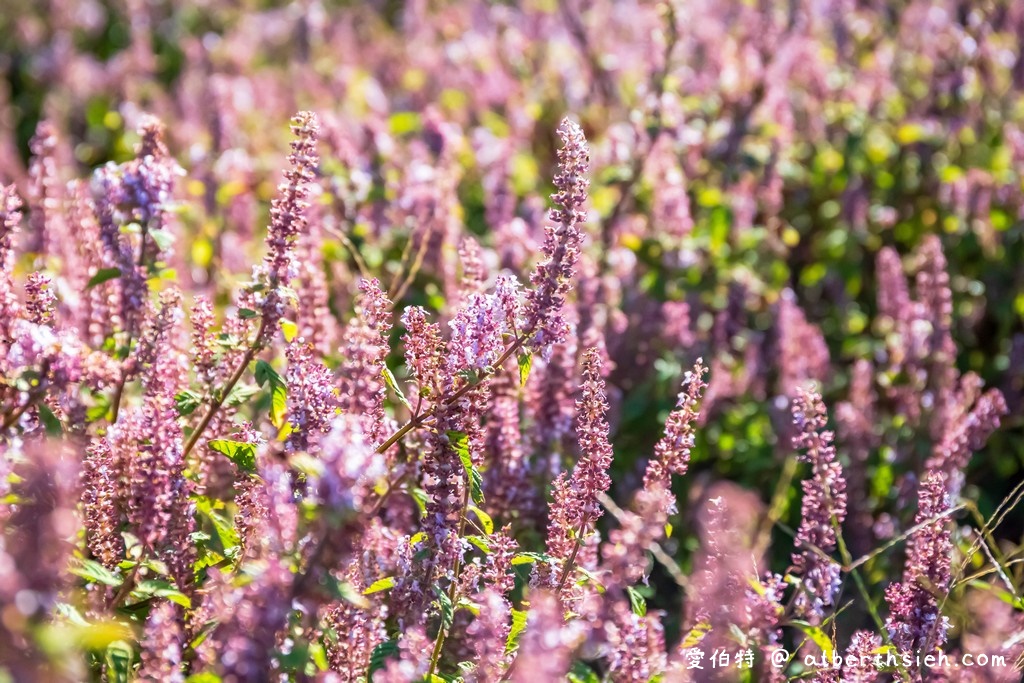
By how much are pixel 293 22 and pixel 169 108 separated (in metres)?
2.56

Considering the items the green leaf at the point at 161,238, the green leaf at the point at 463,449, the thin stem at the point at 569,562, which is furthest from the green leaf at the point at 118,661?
the green leaf at the point at 161,238

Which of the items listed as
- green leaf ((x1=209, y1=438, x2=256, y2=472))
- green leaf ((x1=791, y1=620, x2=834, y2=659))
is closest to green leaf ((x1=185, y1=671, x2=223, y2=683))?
green leaf ((x1=209, y1=438, x2=256, y2=472))

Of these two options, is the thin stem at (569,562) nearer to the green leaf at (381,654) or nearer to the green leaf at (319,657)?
the green leaf at (381,654)

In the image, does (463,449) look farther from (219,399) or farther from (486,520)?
(219,399)

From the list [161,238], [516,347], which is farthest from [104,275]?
[516,347]

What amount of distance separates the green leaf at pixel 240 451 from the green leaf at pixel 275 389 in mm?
183

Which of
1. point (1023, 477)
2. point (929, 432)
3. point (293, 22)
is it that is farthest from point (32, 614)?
point (293, 22)

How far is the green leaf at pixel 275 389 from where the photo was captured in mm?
2812

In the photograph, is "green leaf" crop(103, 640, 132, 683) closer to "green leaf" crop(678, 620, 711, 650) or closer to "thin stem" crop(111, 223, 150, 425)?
"thin stem" crop(111, 223, 150, 425)

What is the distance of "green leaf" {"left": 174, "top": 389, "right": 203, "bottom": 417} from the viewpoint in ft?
9.80

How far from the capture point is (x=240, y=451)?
272cm

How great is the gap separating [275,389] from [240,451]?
0.77ft

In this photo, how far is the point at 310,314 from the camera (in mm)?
3609

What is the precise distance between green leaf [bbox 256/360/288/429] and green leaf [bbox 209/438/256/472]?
0.18 metres
